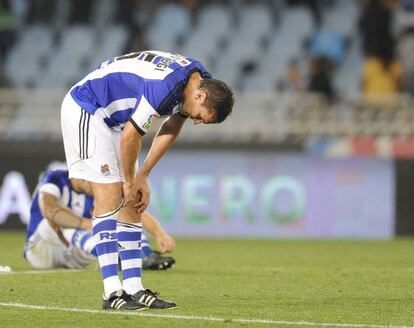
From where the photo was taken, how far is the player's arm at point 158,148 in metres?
8.41

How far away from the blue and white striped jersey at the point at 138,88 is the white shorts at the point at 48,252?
3364 millimetres

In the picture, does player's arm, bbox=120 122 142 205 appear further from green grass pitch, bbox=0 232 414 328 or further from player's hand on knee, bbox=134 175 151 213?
green grass pitch, bbox=0 232 414 328

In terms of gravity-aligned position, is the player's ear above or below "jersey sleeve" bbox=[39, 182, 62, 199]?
above

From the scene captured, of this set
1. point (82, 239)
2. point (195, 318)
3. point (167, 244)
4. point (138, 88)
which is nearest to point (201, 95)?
point (138, 88)

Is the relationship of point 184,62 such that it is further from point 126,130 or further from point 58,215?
point 58,215

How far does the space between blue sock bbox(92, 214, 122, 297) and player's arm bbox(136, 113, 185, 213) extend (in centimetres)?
23

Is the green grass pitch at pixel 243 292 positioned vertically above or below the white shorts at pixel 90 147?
below

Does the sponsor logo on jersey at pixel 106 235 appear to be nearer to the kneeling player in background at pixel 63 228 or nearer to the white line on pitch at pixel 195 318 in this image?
the white line on pitch at pixel 195 318

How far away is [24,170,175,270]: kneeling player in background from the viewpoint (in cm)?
1157

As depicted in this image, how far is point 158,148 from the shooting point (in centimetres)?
851

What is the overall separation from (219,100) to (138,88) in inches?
22.6

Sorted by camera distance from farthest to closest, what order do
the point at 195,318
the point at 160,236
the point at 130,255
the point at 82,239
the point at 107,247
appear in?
1. the point at 82,239
2. the point at 160,236
3. the point at 130,255
4. the point at 107,247
5. the point at 195,318

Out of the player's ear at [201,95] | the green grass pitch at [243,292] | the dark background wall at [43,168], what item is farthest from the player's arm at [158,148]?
the dark background wall at [43,168]

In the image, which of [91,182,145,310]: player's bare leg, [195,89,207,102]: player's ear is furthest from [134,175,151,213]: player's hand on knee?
[195,89,207,102]: player's ear
